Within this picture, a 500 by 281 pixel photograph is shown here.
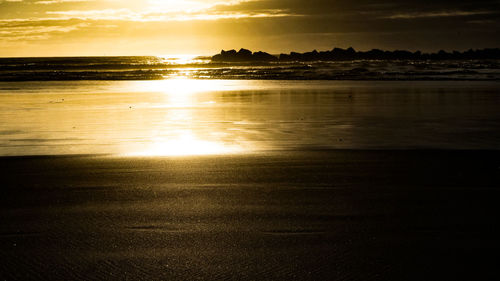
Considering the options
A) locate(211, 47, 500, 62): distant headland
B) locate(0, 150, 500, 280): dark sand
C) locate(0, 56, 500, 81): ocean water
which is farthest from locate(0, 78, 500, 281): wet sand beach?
locate(211, 47, 500, 62): distant headland

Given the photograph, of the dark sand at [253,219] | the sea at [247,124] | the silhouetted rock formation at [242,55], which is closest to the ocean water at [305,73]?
the sea at [247,124]

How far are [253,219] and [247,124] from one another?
759cm

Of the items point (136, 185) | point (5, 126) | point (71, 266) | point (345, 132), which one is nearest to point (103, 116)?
point (5, 126)

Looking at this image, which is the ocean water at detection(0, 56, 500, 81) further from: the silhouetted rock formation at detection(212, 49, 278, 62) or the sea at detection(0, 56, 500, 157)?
the silhouetted rock formation at detection(212, 49, 278, 62)

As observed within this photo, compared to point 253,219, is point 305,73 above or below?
above

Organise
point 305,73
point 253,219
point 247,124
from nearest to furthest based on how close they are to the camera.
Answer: point 253,219, point 247,124, point 305,73

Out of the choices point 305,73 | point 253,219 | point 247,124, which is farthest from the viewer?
point 305,73

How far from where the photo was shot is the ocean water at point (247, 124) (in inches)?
373

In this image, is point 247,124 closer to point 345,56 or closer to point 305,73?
point 305,73

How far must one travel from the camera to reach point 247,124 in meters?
12.6

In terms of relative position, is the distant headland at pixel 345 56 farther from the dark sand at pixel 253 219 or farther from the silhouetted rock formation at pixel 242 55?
the dark sand at pixel 253 219

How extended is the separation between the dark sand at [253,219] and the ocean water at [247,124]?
1.61 metres

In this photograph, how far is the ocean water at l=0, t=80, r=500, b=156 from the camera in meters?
9.47

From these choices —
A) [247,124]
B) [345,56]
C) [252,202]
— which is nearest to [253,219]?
[252,202]
